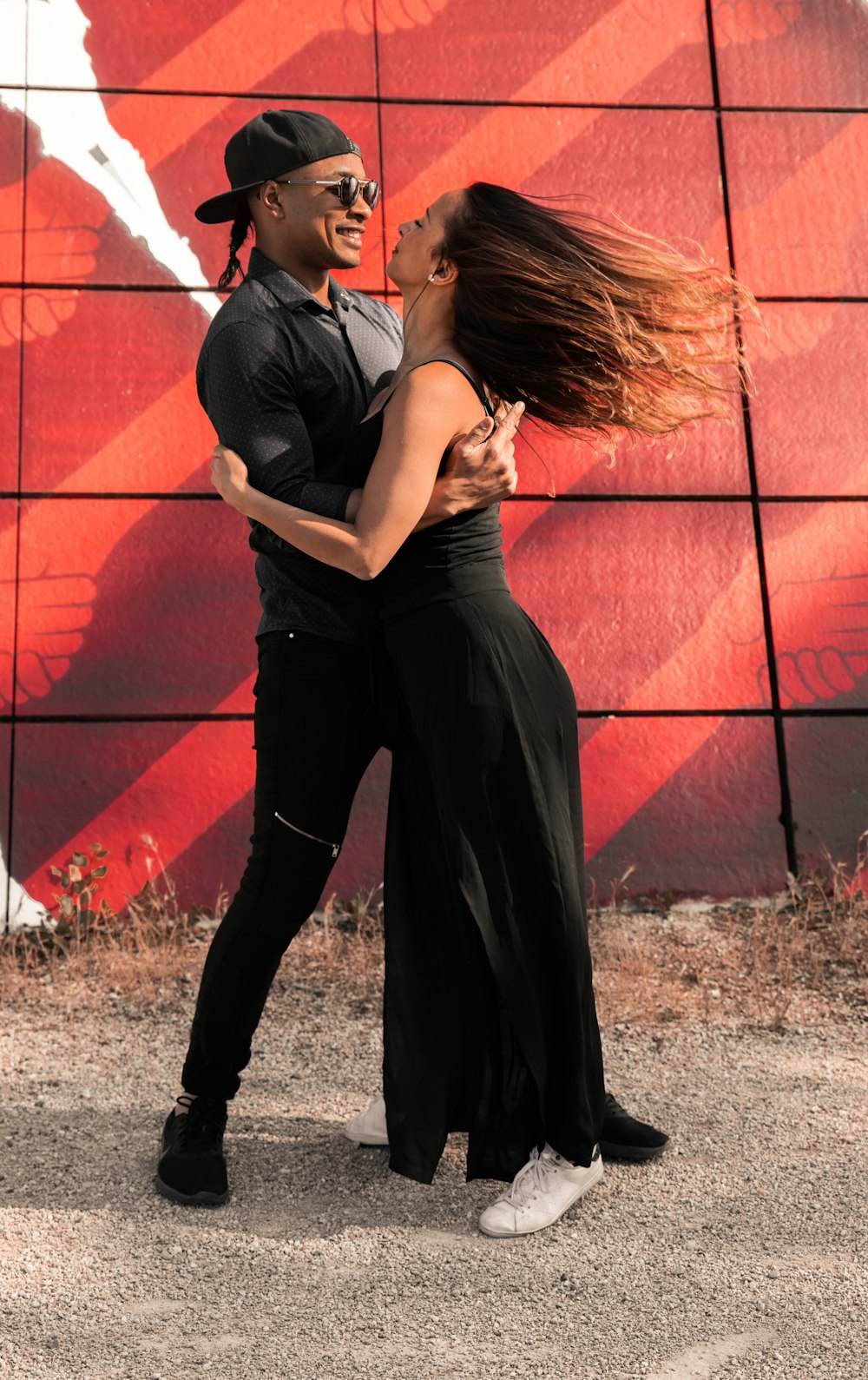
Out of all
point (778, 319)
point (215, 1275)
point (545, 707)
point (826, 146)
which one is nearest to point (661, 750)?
point (778, 319)

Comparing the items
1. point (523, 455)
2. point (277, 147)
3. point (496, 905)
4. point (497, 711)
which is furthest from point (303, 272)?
point (523, 455)

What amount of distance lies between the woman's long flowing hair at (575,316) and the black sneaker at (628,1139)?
1543 millimetres

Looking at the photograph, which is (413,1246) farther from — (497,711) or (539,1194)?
(497,711)

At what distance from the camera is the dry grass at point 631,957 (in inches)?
142

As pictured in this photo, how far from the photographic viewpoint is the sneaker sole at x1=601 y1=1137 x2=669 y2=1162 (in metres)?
2.59

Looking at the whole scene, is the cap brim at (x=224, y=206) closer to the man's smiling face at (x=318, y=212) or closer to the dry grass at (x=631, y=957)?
the man's smiling face at (x=318, y=212)

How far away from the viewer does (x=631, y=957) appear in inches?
152

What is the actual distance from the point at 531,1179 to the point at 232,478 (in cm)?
154

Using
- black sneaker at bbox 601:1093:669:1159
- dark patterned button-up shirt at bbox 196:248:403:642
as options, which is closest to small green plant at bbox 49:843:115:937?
dark patterned button-up shirt at bbox 196:248:403:642

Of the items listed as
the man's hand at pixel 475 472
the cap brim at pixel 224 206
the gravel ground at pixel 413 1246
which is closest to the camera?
the gravel ground at pixel 413 1246

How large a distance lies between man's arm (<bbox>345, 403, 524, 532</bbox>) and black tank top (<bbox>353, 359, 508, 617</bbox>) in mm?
36

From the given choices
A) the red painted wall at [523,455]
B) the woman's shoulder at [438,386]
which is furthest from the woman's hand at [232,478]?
the red painted wall at [523,455]

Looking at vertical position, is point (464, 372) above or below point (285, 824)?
above

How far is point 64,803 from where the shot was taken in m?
4.24
